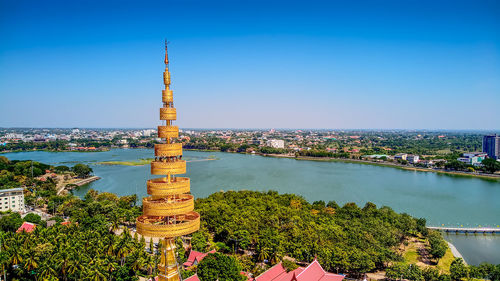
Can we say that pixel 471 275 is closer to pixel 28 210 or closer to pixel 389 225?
pixel 389 225

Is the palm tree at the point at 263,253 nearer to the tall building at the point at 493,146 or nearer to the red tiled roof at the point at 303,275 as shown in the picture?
the red tiled roof at the point at 303,275

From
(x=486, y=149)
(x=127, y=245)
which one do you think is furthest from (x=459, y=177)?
(x=127, y=245)

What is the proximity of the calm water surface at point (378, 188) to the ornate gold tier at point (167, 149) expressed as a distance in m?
18.4

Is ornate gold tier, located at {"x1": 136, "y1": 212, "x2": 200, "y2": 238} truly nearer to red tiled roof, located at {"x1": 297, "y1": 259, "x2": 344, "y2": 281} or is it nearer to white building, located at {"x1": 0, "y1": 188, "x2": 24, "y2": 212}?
red tiled roof, located at {"x1": 297, "y1": 259, "x2": 344, "y2": 281}

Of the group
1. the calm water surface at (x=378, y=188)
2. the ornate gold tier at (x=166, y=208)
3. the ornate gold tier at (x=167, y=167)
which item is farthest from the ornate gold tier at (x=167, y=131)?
the calm water surface at (x=378, y=188)

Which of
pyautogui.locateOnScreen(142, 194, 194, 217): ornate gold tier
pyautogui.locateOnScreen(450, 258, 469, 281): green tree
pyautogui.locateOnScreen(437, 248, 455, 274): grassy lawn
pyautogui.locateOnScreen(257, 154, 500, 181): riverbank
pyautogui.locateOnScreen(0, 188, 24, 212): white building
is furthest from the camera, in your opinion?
pyautogui.locateOnScreen(257, 154, 500, 181): riverbank

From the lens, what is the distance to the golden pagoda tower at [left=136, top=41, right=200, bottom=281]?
7430 millimetres

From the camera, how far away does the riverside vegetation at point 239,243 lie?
42.8 ft

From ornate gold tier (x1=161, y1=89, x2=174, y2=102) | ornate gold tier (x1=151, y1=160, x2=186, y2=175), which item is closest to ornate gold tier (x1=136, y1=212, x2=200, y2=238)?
ornate gold tier (x1=151, y1=160, x2=186, y2=175)

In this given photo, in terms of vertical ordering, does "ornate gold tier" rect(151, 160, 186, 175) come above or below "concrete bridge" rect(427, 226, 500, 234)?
above

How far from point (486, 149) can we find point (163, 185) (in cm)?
8125

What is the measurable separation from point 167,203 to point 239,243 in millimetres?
10362

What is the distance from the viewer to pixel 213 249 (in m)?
16.4

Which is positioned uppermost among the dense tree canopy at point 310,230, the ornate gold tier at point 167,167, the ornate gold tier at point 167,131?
the ornate gold tier at point 167,131
